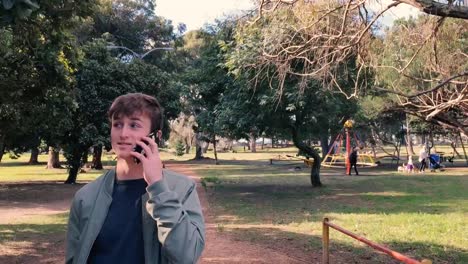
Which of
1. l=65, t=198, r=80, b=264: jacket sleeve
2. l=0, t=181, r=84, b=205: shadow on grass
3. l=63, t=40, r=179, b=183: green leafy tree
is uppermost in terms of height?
l=63, t=40, r=179, b=183: green leafy tree

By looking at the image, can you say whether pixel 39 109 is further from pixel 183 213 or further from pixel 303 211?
pixel 183 213

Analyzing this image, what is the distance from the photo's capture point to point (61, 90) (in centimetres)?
1298

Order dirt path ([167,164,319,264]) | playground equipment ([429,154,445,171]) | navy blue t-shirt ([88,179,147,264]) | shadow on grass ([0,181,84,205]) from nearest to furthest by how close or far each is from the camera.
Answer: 1. navy blue t-shirt ([88,179,147,264])
2. dirt path ([167,164,319,264])
3. shadow on grass ([0,181,84,205])
4. playground equipment ([429,154,445,171])

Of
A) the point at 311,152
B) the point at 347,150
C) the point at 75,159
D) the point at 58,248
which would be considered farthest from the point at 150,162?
the point at 347,150

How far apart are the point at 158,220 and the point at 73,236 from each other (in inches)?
19.2

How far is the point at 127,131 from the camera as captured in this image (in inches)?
87.1

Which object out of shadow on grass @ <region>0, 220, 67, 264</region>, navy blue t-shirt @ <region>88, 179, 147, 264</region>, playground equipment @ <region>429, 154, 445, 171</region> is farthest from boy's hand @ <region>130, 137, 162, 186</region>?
playground equipment @ <region>429, 154, 445, 171</region>

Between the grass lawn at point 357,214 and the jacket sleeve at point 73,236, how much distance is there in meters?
6.74

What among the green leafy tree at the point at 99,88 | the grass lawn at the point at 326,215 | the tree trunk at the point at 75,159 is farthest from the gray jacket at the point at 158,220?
the tree trunk at the point at 75,159

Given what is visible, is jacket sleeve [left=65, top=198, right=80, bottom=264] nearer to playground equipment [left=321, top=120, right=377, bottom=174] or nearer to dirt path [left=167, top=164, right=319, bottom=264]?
dirt path [left=167, top=164, right=319, bottom=264]

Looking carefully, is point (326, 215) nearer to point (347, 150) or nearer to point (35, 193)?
point (35, 193)

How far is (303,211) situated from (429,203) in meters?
4.26

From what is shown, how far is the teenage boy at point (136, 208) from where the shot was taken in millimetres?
2070

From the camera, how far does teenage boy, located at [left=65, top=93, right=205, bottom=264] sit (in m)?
2.07
